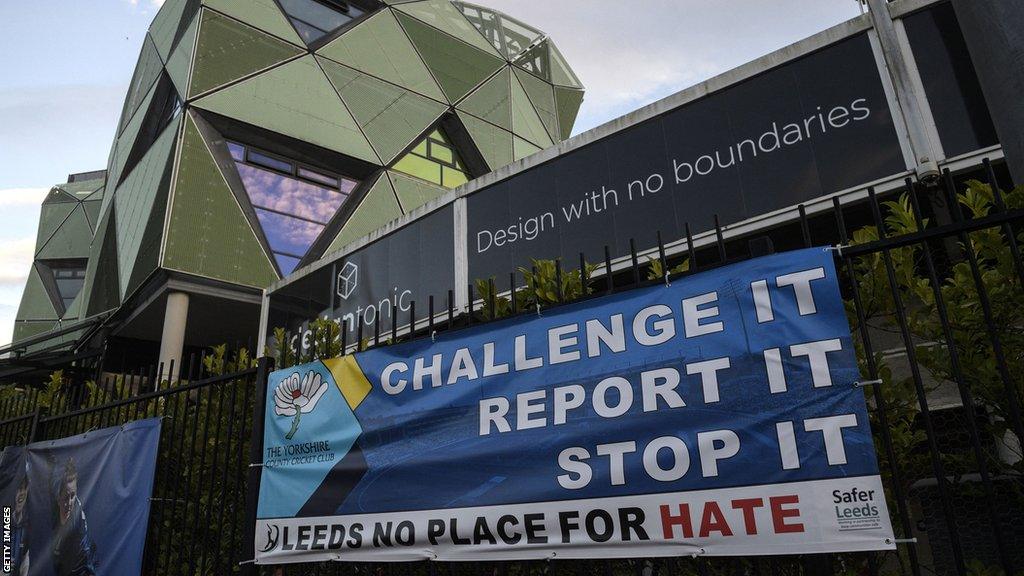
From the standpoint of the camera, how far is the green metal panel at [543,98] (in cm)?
3058

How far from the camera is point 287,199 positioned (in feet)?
76.2

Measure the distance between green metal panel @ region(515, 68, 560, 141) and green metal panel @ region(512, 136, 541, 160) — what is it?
1.98m

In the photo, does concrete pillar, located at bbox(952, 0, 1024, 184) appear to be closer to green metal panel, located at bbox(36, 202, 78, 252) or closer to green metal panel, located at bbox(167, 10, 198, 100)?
green metal panel, located at bbox(167, 10, 198, 100)

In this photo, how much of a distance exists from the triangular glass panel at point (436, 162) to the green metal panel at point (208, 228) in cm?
639

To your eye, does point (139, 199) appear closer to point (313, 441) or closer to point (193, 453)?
point (193, 453)

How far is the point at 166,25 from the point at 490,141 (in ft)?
43.1

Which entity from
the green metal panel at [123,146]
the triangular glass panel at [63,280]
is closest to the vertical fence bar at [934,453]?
the green metal panel at [123,146]

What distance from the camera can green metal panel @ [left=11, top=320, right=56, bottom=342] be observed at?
3959 centimetres

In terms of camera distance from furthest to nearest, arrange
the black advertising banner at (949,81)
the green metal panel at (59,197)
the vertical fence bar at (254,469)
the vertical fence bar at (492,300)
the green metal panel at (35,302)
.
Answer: the green metal panel at (59,197), the green metal panel at (35,302), the black advertising banner at (949,81), the vertical fence bar at (254,469), the vertical fence bar at (492,300)

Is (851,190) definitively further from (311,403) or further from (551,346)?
(311,403)

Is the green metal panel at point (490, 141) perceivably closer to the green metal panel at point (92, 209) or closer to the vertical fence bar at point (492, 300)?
the vertical fence bar at point (492, 300)

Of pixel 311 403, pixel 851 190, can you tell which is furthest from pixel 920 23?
pixel 311 403

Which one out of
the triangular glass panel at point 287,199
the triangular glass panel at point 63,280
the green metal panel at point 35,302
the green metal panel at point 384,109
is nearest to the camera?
the triangular glass panel at point 287,199

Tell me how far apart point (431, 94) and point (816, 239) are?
18.8 metres
